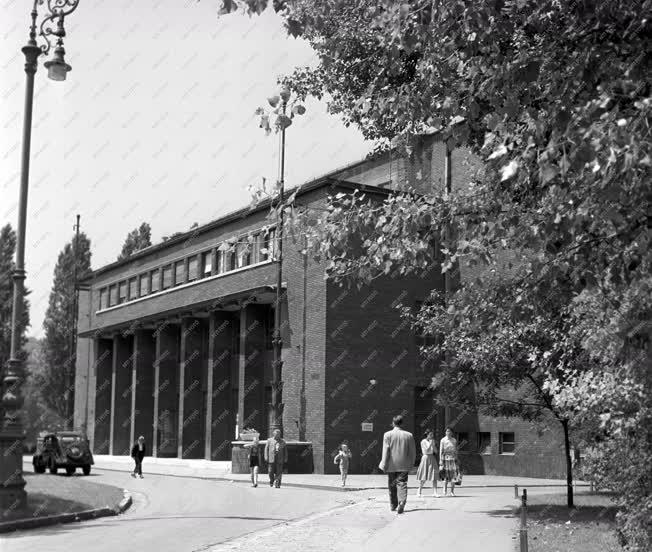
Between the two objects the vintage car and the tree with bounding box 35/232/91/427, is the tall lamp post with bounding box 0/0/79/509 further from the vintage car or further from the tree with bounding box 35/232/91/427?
the tree with bounding box 35/232/91/427

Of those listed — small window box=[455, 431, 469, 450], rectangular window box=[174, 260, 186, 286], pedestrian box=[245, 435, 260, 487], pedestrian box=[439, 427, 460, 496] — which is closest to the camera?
pedestrian box=[439, 427, 460, 496]

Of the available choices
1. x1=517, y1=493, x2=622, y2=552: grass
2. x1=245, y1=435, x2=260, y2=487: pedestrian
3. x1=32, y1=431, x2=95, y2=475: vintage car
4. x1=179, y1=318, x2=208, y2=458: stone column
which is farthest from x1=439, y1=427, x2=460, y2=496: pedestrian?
x1=179, y1=318, x2=208, y2=458: stone column

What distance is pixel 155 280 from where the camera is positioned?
5131 cm

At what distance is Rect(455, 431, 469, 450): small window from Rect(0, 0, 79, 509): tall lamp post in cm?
2611

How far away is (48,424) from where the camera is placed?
250 feet

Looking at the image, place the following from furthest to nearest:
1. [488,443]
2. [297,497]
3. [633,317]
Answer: [488,443] → [297,497] → [633,317]

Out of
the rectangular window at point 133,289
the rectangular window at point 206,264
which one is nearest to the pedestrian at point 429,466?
the rectangular window at point 206,264

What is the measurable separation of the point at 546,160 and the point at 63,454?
31007mm

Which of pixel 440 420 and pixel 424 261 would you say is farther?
pixel 440 420

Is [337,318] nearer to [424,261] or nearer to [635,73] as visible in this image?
[424,261]

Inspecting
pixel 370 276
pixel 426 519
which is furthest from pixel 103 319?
pixel 370 276

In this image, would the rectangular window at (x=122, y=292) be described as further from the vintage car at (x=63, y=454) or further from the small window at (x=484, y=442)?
the small window at (x=484, y=442)

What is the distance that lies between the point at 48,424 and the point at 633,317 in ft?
246

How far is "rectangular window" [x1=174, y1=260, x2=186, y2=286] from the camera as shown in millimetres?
47400
